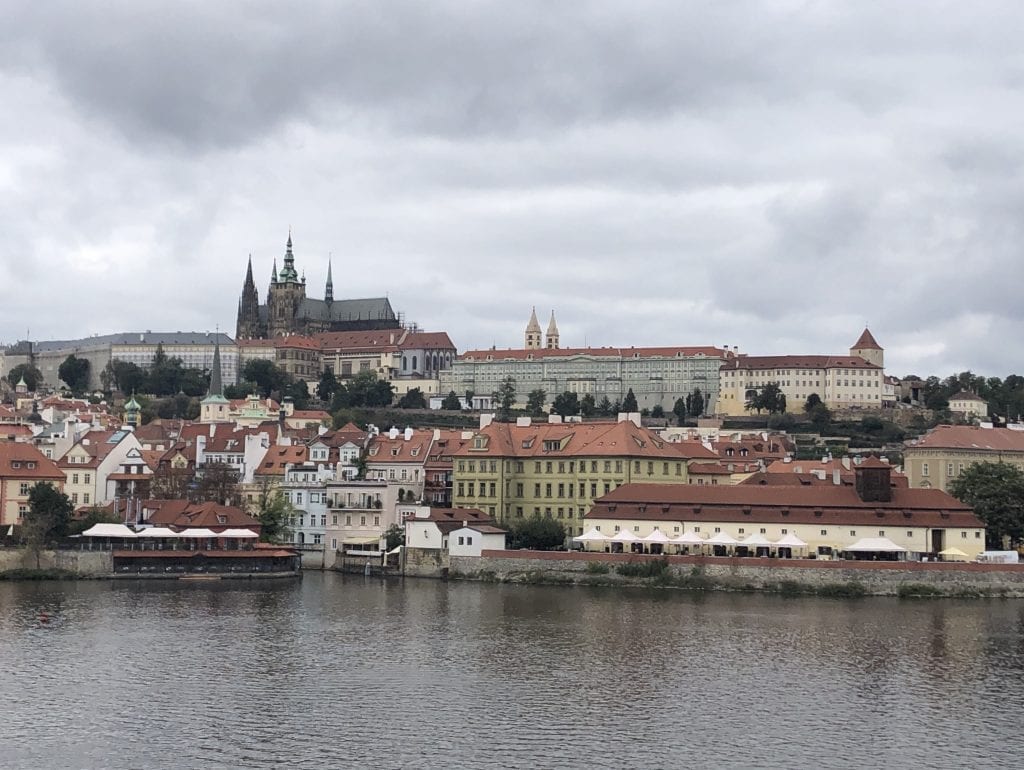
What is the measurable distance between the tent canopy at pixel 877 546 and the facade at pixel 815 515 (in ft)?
2.84

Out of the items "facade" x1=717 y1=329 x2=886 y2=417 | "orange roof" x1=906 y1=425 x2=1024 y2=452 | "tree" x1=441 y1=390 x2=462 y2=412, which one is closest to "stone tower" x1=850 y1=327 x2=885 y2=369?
"facade" x1=717 y1=329 x2=886 y2=417

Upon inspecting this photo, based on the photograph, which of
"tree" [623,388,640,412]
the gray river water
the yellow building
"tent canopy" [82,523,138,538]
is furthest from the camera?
"tree" [623,388,640,412]

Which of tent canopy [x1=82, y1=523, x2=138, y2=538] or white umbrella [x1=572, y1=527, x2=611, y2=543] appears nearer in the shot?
white umbrella [x1=572, y1=527, x2=611, y2=543]

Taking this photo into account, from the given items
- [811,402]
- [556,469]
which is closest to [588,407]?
[811,402]

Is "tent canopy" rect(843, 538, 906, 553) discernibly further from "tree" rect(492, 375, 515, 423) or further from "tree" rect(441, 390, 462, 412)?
"tree" rect(441, 390, 462, 412)

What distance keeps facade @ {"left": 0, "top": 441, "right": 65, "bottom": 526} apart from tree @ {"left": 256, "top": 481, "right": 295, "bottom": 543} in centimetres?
927

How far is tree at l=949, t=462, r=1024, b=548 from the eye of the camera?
224ft

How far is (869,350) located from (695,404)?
21.7 m

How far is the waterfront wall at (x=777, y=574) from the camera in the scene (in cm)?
5956

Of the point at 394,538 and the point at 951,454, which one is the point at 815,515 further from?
the point at 951,454

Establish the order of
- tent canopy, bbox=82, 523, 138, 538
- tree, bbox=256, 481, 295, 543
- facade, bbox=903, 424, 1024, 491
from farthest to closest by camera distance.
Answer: facade, bbox=903, 424, 1024, 491
tree, bbox=256, 481, 295, 543
tent canopy, bbox=82, 523, 138, 538

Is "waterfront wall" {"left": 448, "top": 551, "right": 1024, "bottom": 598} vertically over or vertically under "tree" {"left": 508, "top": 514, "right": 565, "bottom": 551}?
under

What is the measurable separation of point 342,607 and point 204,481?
26876mm

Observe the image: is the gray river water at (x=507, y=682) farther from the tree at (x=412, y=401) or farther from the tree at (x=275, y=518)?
the tree at (x=412, y=401)
